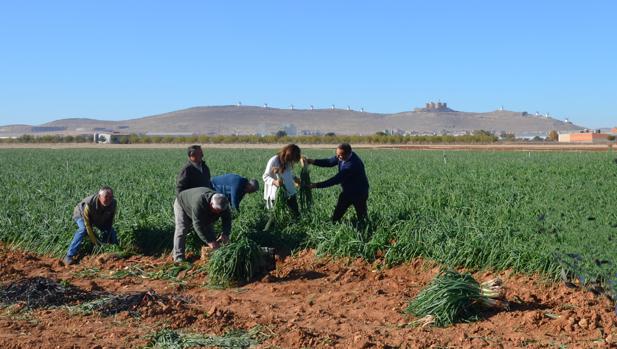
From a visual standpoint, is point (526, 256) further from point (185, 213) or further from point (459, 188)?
point (459, 188)

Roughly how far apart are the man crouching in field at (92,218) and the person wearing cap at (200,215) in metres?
1.16

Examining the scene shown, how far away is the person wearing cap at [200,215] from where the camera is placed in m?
9.27

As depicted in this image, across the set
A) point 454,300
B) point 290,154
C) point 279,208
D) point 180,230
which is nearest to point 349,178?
point 290,154

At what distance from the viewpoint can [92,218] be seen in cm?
1071

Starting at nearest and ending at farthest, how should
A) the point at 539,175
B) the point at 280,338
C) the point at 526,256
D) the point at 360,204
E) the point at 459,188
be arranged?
the point at 280,338
the point at 526,256
the point at 360,204
the point at 459,188
the point at 539,175

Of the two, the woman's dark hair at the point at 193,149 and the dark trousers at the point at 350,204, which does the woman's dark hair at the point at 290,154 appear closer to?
the dark trousers at the point at 350,204

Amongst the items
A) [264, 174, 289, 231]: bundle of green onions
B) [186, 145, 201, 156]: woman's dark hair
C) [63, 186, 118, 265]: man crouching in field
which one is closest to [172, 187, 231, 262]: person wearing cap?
[186, 145, 201, 156]: woman's dark hair

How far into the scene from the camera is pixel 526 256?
8586mm

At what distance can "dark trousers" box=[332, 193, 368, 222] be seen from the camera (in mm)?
10766

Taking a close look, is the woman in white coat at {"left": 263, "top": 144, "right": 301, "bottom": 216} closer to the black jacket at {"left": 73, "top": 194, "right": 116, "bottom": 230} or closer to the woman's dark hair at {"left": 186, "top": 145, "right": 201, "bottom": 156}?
the woman's dark hair at {"left": 186, "top": 145, "right": 201, "bottom": 156}

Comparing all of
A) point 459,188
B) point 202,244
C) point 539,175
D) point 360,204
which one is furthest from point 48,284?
point 539,175

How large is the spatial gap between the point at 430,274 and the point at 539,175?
42.0 ft

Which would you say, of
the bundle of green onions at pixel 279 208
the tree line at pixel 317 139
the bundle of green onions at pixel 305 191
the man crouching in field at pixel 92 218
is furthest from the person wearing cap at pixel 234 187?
the tree line at pixel 317 139

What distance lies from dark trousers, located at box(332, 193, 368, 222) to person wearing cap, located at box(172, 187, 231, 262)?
190cm
